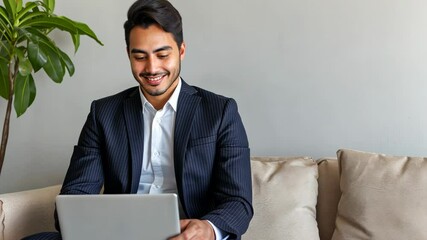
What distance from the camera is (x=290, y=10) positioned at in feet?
7.52

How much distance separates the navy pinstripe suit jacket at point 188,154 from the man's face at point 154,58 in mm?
95

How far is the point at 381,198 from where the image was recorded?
1.84 metres

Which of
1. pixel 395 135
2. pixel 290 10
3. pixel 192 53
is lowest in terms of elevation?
pixel 395 135

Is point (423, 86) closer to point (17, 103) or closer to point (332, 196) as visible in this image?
point (332, 196)

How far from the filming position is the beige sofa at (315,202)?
183cm

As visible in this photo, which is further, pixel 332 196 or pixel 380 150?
pixel 380 150

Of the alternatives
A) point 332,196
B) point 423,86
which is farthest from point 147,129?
point 423,86

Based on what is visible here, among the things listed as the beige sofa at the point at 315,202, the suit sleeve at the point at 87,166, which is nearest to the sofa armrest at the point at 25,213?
the beige sofa at the point at 315,202

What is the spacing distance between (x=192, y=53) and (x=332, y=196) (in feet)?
2.73

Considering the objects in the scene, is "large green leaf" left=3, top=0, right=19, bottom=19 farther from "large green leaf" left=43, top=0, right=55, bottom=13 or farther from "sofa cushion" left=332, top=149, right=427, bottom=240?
"sofa cushion" left=332, top=149, right=427, bottom=240

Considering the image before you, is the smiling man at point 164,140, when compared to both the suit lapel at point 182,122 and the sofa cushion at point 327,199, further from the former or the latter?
the sofa cushion at point 327,199

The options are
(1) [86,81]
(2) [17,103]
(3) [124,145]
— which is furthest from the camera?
(1) [86,81]

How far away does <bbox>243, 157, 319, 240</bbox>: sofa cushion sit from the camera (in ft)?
6.25

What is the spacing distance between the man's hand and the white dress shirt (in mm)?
277
